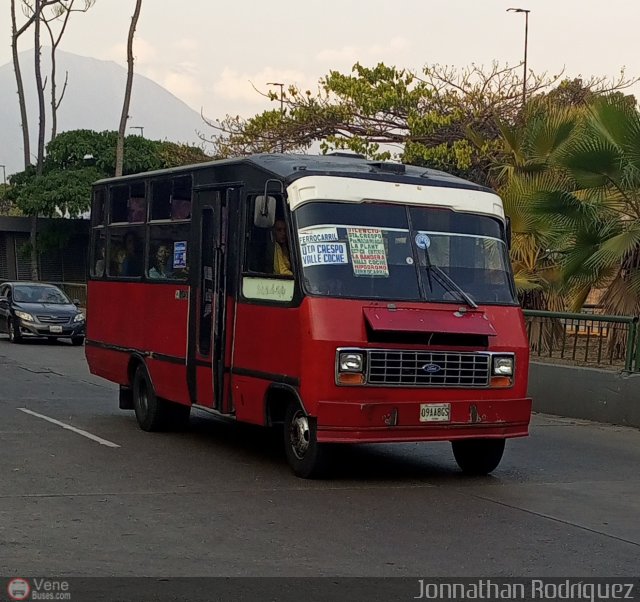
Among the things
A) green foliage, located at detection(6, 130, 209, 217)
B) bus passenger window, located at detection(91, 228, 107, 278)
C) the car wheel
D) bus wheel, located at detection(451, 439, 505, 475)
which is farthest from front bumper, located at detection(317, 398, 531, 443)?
green foliage, located at detection(6, 130, 209, 217)

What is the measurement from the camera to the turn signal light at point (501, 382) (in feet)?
34.6

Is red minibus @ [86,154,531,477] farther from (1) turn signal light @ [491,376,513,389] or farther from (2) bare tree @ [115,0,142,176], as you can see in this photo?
(2) bare tree @ [115,0,142,176]

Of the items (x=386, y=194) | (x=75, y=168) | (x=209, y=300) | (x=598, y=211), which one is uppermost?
(x=75, y=168)

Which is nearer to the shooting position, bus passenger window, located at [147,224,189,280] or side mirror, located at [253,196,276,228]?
side mirror, located at [253,196,276,228]

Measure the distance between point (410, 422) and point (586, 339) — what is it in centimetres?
666

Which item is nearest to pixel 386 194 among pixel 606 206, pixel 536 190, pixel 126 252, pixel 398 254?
pixel 398 254

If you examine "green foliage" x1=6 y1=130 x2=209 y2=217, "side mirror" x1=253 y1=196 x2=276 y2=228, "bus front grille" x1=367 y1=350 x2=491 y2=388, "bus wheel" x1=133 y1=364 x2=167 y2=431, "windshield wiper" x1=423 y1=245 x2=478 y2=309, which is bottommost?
"bus wheel" x1=133 y1=364 x2=167 y2=431

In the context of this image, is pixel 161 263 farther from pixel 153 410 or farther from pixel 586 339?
pixel 586 339

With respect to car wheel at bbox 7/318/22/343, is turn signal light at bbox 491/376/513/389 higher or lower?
higher

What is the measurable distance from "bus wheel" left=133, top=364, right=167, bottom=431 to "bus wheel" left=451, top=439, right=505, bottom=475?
3503 mm

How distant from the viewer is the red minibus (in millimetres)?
10070

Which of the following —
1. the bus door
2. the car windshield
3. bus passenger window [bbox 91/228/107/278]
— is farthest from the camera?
the car windshield

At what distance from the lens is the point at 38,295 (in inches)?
1182
